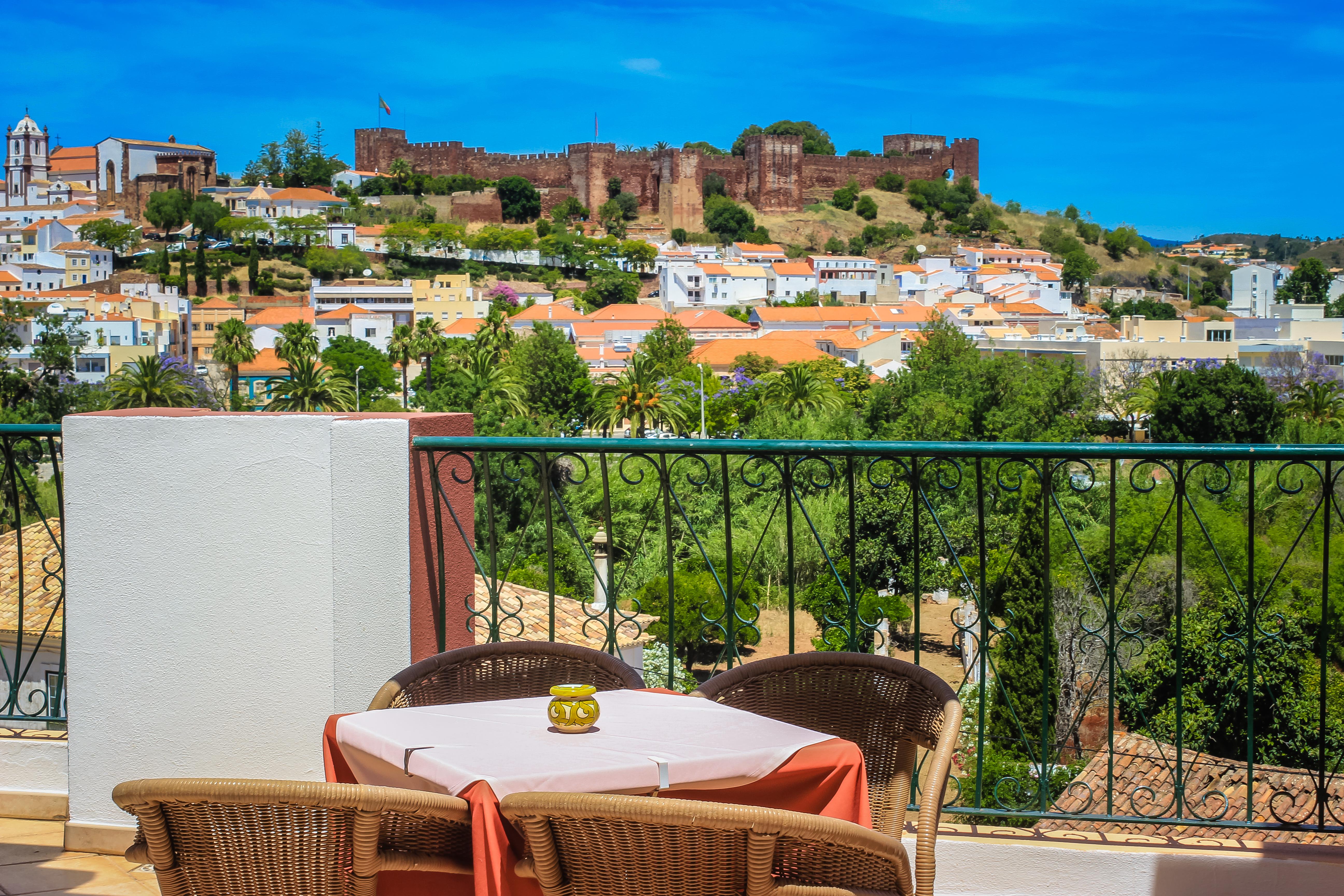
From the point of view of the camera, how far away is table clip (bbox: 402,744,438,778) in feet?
4.24

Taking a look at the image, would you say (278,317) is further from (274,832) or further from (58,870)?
(274,832)

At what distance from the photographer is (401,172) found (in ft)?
254

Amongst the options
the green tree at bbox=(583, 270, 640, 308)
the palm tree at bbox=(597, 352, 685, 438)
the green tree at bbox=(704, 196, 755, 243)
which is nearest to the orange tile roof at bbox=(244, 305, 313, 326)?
the green tree at bbox=(583, 270, 640, 308)

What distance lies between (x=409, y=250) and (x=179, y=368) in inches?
921

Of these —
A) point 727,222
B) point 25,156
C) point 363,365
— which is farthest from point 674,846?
point 25,156

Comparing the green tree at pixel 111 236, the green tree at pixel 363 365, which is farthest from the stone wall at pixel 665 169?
the green tree at pixel 363 365

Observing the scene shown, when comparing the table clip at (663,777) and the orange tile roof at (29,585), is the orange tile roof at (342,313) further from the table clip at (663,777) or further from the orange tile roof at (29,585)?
the table clip at (663,777)

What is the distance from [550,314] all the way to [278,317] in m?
12.7

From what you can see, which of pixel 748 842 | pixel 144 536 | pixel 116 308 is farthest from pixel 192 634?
pixel 116 308

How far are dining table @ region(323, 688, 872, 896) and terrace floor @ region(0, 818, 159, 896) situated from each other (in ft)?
3.00

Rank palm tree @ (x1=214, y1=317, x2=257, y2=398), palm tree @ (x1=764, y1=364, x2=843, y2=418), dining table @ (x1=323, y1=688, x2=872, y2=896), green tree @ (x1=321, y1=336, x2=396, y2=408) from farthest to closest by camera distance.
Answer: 1. green tree @ (x1=321, y1=336, x2=396, y2=408)
2. palm tree @ (x1=214, y1=317, x2=257, y2=398)
3. palm tree @ (x1=764, y1=364, x2=843, y2=418)
4. dining table @ (x1=323, y1=688, x2=872, y2=896)

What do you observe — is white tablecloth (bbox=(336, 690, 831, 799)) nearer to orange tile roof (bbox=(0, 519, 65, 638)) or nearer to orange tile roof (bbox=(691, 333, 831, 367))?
orange tile roof (bbox=(0, 519, 65, 638))

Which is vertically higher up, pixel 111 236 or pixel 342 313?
pixel 111 236

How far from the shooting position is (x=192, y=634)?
214 centimetres
